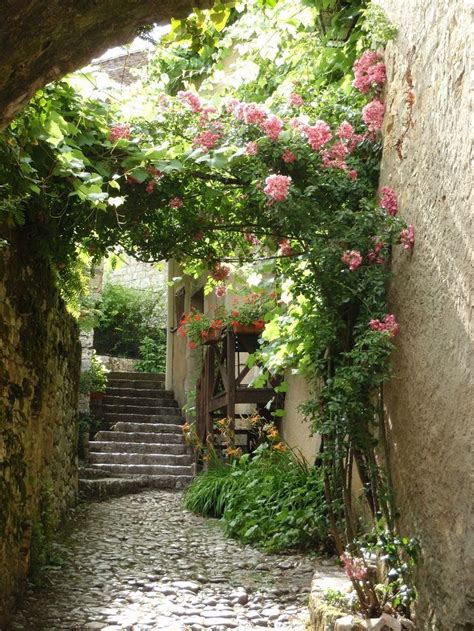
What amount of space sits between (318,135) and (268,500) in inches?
135

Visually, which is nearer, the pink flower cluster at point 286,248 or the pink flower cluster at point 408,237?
the pink flower cluster at point 408,237

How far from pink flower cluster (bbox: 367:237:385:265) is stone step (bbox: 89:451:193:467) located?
6918 mm

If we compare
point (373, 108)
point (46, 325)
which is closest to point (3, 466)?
point (46, 325)

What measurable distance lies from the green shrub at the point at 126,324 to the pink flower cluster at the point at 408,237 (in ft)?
43.5

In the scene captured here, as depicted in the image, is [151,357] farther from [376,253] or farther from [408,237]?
[408,237]

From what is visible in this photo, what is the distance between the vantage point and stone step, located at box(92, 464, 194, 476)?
32.3 ft

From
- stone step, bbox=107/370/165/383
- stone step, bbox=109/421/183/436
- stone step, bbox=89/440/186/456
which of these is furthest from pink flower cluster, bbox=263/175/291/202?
stone step, bbox=107/370/165/383

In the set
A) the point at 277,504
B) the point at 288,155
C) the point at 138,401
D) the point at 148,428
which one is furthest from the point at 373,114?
the point at 138,401

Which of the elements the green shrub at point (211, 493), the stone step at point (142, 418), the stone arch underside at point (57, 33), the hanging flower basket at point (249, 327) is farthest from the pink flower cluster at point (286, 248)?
the stone step at point (142, 418)

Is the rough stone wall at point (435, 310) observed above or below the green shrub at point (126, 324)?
below

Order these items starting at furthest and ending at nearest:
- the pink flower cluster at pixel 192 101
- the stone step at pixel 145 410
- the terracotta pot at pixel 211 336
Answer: the stone step at pixel 145 410
the terracotta pot at pixel 211 336
the pink flower cluster at pixel 192 101

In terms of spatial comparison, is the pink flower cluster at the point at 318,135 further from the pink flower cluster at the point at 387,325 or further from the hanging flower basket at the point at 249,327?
the hanging flower basket at the point at 249,327

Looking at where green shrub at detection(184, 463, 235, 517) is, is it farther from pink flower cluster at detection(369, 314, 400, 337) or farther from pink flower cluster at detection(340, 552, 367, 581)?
pink flower cluster at detection(369, 314, 400, 337)

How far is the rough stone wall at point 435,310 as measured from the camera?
9.41ft
